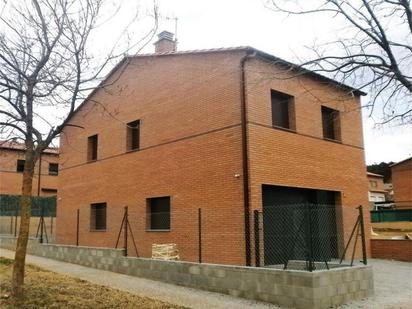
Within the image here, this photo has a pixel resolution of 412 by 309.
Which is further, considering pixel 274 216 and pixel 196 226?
pixel 196 226

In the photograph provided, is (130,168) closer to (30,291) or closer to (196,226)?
(196,226)

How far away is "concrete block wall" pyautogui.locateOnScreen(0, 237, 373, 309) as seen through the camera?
8.98 meters

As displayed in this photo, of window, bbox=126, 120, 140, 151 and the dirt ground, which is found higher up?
window, bbox=126, 120, 140, 151

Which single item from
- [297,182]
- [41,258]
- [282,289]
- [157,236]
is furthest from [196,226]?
[41,258]

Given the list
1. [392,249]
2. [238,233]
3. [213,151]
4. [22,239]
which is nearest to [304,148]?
[213,151]

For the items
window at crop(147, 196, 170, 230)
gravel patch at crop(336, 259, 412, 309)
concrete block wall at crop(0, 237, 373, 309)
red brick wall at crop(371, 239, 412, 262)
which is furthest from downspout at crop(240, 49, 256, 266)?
red brick wall at crop(371, 239, 412, 262)

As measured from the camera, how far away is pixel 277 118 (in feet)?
46.8

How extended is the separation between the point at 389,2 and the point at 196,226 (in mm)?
8816

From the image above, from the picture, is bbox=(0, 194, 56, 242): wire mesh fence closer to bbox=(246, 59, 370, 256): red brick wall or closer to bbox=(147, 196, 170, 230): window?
bbox=(147, 196, 170, 230): window

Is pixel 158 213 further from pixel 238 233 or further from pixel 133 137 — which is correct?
pixel 133 137

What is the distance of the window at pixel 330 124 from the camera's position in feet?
53.0

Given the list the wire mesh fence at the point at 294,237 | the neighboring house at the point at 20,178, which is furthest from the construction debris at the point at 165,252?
the neighboring house at the point at 20,178

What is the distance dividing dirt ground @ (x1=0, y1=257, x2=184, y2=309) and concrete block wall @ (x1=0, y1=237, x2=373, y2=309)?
198cm

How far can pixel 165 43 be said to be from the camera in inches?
706
